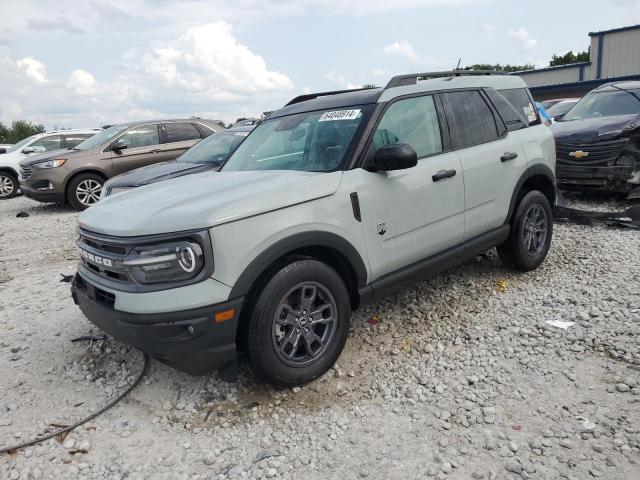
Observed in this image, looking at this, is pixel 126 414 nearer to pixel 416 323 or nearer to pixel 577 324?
pixel 416 323

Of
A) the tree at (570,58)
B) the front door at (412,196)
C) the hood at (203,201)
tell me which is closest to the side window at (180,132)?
the hood at (203,201)

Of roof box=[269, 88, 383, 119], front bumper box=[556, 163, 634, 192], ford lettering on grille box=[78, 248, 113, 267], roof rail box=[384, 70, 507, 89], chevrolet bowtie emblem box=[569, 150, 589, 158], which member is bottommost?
front bumper box=[556, 163, 634, 192]

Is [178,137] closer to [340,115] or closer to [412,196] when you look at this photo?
[340,115]

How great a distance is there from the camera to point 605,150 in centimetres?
734

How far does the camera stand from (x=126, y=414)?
315cm

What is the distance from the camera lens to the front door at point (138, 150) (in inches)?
404

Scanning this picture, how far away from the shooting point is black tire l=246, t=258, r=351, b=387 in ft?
9.55

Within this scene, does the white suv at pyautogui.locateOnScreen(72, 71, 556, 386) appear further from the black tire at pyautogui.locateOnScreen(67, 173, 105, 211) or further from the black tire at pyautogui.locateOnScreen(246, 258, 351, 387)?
the black tire at pyautogui.locateOnScreen(67, 173, 105, 211)

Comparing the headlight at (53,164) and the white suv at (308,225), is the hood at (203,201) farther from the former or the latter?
the headlight at (53,164)

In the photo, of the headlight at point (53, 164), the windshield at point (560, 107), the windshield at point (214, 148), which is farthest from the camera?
the windshield at point (560, 107)

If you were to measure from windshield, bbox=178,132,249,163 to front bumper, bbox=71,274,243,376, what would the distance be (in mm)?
5344

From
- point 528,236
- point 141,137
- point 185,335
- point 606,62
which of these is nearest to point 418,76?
point 528,236


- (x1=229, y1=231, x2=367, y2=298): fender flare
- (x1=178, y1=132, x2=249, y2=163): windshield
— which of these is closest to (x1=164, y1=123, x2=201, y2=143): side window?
(x1=178, y1=132, x2=249, y2=163): windshield

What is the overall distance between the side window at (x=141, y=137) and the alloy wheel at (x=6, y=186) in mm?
5103
